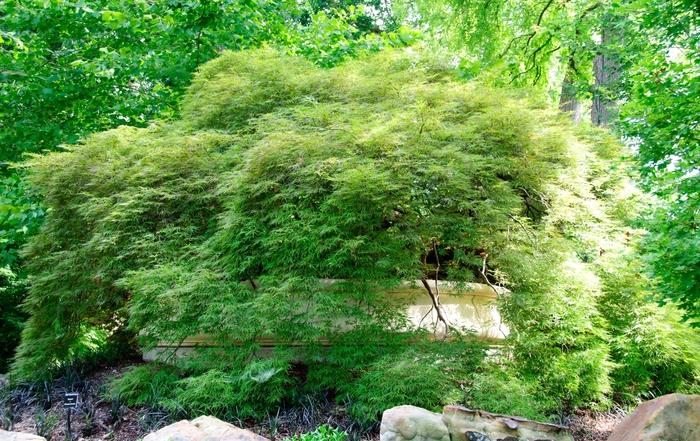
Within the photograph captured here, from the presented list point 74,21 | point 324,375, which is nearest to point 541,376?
point 324,375

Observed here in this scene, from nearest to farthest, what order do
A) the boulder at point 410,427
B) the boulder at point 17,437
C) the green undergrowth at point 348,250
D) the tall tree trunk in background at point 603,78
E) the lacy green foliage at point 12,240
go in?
1. the boulder at point 410,427
2. the boulder at point 17,437
3. the green undergrowth at point 348,250
4. the lacy green foliage at point 12,240
5. the tall tree trunk in background at point 603,78

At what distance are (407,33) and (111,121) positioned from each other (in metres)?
4.36

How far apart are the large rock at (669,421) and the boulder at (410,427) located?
44.8 inches

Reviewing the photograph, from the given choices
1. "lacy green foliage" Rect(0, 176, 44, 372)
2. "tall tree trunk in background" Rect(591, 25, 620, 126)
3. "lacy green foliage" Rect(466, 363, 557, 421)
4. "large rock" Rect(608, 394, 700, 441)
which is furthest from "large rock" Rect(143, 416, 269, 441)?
"tall tree trunk in background" Rect(591, 25, 620, 126)

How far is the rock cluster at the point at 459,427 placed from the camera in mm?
2951

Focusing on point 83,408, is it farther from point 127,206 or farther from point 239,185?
point 239,185

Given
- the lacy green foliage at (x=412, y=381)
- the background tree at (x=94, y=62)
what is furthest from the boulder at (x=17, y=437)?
the background tree at (x=94, y=62)

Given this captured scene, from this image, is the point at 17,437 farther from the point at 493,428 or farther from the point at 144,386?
the point at 493,428

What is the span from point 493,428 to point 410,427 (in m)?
0.47

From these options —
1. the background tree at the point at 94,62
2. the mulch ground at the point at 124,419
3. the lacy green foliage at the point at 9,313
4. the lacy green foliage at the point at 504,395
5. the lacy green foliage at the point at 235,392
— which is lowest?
the lacy green foliage at the point at 9,313

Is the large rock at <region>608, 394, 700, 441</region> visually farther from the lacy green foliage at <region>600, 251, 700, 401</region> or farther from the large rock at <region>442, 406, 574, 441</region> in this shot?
the lacy green foliage at <region>600, 251, 700, 401</region>

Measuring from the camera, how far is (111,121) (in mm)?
7672

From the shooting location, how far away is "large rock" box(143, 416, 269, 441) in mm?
3191

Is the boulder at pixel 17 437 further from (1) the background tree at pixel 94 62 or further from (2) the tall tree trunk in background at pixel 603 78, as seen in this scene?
(2) the tall tree trunk in background at pixel 603 78
